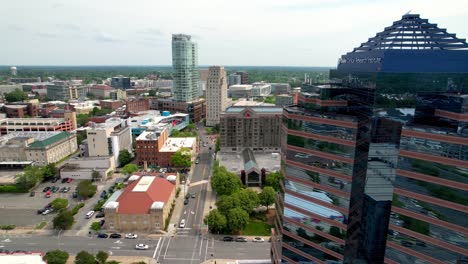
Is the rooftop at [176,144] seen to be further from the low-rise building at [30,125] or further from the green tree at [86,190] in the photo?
the low-rise building at [30,125]

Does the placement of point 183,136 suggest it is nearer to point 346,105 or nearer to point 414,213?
point 346,105

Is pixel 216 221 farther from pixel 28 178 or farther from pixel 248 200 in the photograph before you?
pixel 28 178

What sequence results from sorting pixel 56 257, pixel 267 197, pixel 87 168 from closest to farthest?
pixel 56 257, pixel 267 197, pixel 87 168

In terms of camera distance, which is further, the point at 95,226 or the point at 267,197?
the point at 267,197

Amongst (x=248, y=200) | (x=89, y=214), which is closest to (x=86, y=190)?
(x=89, y=214)

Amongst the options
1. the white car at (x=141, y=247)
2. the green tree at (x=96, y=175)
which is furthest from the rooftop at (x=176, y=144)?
the white car at (x=141, y=247)

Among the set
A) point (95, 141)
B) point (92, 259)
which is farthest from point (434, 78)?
point (95, 141)

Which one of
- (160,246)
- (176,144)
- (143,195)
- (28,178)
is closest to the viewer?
(160,246)

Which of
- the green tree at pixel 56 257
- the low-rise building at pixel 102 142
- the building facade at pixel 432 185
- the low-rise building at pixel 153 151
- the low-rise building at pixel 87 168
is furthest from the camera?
the low-rise building at pixel 153 151
